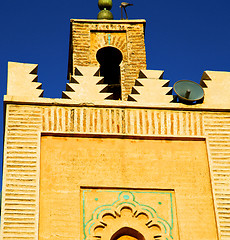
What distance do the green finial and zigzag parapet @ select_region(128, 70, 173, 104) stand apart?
3636 mm

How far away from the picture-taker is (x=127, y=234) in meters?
12.3

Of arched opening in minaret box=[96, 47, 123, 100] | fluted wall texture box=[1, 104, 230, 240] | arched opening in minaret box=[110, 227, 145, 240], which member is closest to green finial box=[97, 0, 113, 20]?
arched opening in minaret box=[96, 47, 123, 100]

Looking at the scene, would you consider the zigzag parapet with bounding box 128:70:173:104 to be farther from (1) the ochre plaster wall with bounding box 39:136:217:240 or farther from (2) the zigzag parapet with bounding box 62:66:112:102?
(1) the ochre plaster wall with bounding box 39:136:217:240

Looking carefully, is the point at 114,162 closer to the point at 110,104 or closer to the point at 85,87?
the point at 110,104

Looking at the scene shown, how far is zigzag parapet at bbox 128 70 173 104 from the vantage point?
13.5 m

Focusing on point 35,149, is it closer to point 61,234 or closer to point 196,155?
point 61,234

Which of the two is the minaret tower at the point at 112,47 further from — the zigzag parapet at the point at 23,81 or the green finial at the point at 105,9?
the zigzag parapet at the point at 23,81

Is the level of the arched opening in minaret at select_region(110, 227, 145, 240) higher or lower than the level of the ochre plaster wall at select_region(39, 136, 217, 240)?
lower

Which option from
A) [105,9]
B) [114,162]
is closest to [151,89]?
[114,162]

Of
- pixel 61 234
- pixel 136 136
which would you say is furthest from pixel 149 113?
pixel 61 234

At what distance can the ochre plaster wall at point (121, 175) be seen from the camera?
12.1 m

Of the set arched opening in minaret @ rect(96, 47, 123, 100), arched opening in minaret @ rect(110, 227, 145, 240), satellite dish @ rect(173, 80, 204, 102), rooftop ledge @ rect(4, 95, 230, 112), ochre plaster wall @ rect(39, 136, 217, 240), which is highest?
arched opening in minaret @ rect(96, 47, 123, 100)

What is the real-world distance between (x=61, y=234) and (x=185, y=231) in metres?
1.61

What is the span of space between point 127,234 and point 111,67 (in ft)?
17.8
